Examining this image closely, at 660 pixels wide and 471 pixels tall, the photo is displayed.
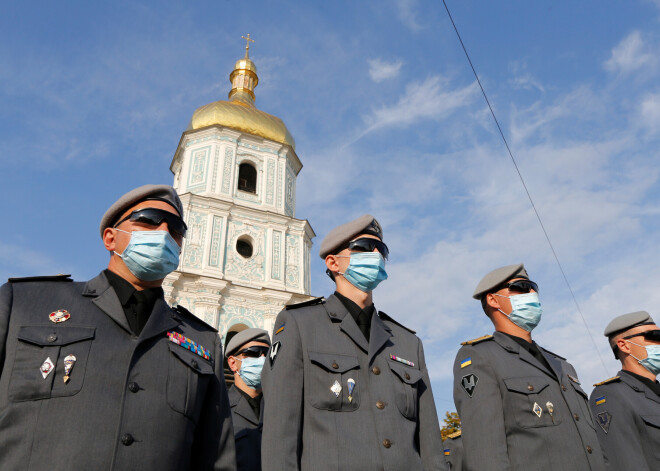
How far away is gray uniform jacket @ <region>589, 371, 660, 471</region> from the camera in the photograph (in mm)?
4043

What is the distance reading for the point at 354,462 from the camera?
275cm

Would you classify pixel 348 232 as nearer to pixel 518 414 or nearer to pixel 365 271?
pixel 365 271

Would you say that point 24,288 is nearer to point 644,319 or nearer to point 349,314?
point 349,314

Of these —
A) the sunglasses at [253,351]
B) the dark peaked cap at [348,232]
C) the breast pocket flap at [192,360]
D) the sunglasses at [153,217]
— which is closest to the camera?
the breast pocket flap at [192,360]

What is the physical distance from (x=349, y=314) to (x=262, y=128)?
72.4 feet

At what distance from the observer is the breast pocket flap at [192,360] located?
2.65 metres

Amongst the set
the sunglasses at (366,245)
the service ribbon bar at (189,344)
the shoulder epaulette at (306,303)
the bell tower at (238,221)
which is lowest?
the service ribbon bar at (189,344)

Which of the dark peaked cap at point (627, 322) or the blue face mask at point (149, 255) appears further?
the dark peaked cap at point (627, 322)

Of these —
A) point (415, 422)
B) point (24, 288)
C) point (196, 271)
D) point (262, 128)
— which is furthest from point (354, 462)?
point (262, 128)

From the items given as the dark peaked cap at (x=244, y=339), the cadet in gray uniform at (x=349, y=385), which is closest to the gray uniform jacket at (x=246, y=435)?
the dark peaked cap at (x=244, y=339)

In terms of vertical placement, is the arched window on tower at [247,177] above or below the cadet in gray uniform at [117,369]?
above

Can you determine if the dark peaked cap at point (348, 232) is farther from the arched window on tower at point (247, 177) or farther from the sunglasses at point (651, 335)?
the arched window on tower at point (247, 177)

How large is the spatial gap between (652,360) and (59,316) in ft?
16.0

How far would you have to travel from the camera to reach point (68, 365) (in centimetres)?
231
